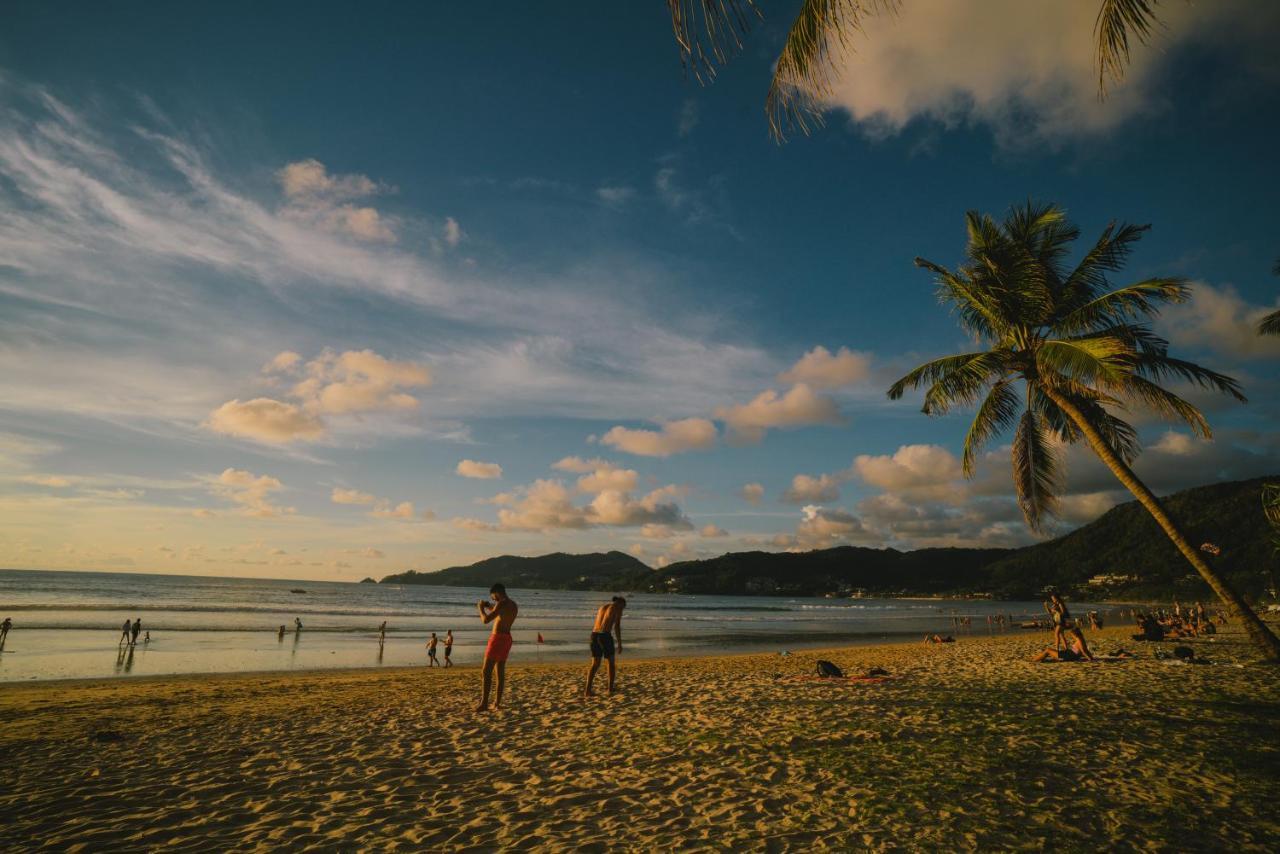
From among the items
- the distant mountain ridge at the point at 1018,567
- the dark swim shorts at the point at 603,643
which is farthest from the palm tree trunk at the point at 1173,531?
the distant mountain ridge at the point at 1018,567

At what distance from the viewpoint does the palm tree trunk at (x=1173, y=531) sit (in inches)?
417

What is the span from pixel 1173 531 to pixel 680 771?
427 inches

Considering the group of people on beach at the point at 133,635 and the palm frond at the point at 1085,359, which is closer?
the palm frond at the point at 1085,359

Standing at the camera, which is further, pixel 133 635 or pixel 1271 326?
pixel 133 635

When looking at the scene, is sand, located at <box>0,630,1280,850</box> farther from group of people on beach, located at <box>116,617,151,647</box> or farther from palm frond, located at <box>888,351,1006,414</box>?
group of people on beach, located at <box>116,617,151,647</box>

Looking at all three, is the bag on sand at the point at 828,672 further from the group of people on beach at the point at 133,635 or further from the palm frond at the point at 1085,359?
the group of people on beach at the point at 133,635

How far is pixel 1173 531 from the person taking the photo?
10.6 m

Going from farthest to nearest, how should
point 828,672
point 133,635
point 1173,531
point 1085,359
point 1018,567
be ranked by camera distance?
point 1018,567, point 133,635, point 828,672, point 1173,531, point 1085,359

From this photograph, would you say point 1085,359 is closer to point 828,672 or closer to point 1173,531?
point 1173,531

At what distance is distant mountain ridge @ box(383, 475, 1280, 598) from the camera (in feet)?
232

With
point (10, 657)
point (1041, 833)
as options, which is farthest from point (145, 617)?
point (1041, 833)

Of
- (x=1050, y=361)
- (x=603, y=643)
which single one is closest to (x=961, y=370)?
(x=1050, y=361)

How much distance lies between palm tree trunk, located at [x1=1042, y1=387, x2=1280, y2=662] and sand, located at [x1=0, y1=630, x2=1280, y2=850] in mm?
1331

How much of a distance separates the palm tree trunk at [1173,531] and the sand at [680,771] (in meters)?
1.33
